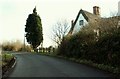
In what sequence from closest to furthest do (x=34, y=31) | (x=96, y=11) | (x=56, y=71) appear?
(x=56, y=71) < (x=96, y=11) < (x=34, y=31)

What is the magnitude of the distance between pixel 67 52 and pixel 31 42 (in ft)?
118

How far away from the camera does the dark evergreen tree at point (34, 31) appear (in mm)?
70000

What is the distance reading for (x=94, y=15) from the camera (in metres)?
59.8

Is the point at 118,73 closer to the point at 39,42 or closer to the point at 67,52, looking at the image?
the point at 67,52

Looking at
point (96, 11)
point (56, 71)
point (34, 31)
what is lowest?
point (56, 71)

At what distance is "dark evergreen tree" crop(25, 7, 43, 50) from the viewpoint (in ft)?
230

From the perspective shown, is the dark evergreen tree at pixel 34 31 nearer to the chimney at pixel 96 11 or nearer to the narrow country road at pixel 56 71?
the chimney at pixel 96 11

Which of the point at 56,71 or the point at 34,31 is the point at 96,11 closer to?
the point at 34,31

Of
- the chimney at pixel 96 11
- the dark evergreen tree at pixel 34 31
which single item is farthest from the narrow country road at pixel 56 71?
the dark evergreen tree at pixel 34 31

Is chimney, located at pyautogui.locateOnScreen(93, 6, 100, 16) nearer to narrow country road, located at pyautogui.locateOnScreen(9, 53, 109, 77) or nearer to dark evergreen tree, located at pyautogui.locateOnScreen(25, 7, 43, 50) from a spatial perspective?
dark evergreen tree, located at pyautogui.locateOnScreen(25, 7, 43, 50)

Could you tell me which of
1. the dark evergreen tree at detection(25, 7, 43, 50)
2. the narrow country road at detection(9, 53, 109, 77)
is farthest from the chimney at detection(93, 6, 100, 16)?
the narrow country road at detection(9, 53, 109, 77)

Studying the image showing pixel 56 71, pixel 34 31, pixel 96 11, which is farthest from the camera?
pixel 34 31

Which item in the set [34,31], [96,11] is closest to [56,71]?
[96,11]

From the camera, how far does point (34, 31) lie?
7062 centimetres
